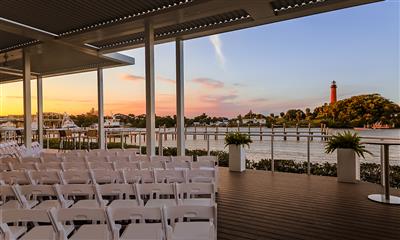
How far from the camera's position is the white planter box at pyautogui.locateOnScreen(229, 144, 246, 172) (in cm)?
746

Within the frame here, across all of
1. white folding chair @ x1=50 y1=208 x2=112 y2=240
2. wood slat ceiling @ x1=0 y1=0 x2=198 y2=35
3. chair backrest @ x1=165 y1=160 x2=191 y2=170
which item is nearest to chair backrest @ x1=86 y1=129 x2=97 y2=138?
wood slat ceiling @ x1=0 y1=0 x2=198 y2=35

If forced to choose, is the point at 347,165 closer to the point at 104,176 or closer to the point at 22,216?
the point at 104,176

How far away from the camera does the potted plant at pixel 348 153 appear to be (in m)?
5.94

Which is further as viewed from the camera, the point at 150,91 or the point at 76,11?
the point at 150,91

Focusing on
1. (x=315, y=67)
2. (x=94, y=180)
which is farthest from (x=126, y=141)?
(x=94, y=180)

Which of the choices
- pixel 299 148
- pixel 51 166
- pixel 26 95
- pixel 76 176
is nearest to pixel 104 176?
pixel 76 176

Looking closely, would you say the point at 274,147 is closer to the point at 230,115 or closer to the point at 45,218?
the point at 230,115

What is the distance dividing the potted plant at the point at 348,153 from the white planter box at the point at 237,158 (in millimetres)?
2123

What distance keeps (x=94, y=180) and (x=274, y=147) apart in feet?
16.8

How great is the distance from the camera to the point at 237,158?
295 inches

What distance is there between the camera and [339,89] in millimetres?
9664

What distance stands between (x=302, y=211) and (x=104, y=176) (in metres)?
2.75

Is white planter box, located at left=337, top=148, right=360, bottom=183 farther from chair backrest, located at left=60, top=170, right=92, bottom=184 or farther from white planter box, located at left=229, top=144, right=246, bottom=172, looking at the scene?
chair backrest, located at left=60, top=170, right=92, bottom=184

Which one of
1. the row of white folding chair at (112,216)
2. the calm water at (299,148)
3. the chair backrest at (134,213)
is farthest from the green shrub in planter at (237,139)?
the chair backrest at (134,213)
